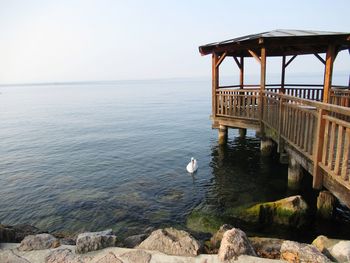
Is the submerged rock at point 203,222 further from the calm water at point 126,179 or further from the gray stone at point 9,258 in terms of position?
the gray stone at point 9,258

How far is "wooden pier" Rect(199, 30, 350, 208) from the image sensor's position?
16.9 feet

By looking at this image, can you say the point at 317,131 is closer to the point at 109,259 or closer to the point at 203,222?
the point at 203,222

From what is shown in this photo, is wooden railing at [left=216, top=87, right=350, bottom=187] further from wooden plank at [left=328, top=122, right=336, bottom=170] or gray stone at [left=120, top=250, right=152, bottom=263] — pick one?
gray stone at [left=120, top=250, right=152, bottom=263]

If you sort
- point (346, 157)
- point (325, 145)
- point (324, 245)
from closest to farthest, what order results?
1. point (324, 245)
2. point (346, 157)
3. point (325, 145)

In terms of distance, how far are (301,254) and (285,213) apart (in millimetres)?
3218

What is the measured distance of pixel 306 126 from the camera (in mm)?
6398

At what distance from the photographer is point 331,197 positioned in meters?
6.73

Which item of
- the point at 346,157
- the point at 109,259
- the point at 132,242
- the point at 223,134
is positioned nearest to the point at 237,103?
the point at 223,134

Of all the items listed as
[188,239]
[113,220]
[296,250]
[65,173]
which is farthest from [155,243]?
[65,173]

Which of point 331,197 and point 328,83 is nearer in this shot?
point 331,197

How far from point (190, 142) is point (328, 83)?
346 inches

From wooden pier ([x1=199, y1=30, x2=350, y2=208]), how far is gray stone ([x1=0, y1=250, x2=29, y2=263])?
5.30 metres

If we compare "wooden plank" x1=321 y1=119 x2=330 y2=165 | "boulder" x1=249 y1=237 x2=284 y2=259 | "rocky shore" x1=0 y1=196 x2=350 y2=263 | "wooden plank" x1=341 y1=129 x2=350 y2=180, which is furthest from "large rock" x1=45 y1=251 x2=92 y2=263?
"wooden plank" x1=321 y1=119 x2=330 y2=165

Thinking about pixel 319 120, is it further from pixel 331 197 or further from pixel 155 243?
pixel 155 243
